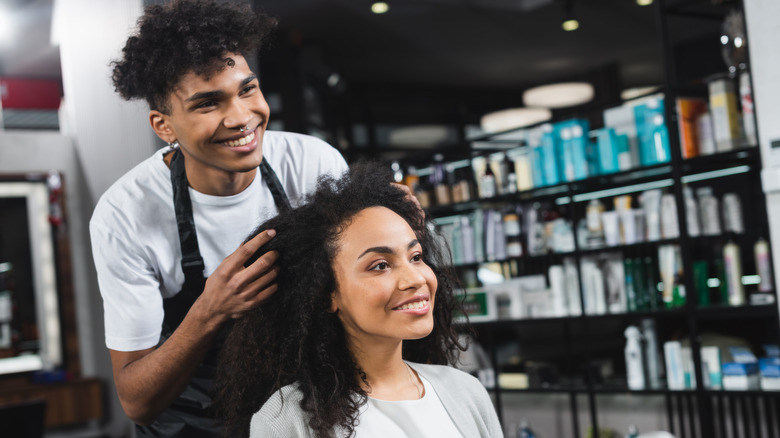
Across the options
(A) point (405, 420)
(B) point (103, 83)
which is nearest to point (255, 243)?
(A) point (405, 420)

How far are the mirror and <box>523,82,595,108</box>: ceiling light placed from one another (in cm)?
392

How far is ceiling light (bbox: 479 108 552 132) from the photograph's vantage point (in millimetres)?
6051

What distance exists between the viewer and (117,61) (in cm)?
139

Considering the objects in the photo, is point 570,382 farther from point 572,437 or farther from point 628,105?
point 628,105

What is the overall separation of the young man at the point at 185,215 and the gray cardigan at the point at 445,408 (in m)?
0.17

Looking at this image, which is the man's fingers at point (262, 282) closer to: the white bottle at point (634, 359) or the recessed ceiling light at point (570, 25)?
the white bottle at point (634, 359)

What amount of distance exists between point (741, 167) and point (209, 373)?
10.2ft

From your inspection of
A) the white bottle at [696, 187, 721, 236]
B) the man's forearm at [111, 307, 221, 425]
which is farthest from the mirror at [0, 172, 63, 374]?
the man's forearm at [111, 307, 221, 425]

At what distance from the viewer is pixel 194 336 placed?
51.2 inches

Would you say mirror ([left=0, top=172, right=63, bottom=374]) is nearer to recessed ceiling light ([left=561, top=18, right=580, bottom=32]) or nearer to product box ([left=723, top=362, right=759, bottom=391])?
recessed ceiling light ([left=561, top=18, right=580, bottom=32])

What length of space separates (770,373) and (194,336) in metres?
3.06

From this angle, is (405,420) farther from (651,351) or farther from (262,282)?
(651,351)

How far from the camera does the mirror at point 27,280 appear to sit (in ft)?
19.2

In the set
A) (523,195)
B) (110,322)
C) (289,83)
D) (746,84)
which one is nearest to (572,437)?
(523,195)
